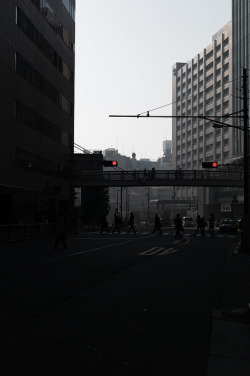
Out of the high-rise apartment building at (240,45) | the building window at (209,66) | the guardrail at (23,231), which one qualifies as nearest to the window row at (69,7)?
the guardrail at (23,231)

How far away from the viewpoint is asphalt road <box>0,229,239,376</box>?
16.1ft

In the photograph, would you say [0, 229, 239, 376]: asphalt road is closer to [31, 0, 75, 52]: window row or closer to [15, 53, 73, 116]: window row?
[15, 53, 73, 116]: window row

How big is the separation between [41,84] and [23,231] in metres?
20.7

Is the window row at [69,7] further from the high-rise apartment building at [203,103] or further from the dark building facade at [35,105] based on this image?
the high-rise apartment building at [203,103]

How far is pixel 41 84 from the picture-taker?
155ft

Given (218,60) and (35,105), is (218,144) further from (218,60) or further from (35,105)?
(35,105)

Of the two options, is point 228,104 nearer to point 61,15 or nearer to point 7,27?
point 61,15

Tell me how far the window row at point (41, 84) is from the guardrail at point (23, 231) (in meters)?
13.4

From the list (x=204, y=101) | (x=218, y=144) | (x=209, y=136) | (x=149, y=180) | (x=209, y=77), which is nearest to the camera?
(x=149, y=180)

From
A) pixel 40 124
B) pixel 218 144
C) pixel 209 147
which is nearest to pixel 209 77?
pixel 209 147

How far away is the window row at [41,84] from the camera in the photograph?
41.6 meters

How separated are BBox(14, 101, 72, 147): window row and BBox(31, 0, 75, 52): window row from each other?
9.47 metres

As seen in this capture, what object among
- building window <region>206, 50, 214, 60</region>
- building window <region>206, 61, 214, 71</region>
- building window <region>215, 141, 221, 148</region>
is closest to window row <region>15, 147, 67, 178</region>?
building window <region>215, 141, 221, 148</region>

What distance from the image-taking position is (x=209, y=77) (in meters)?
135
